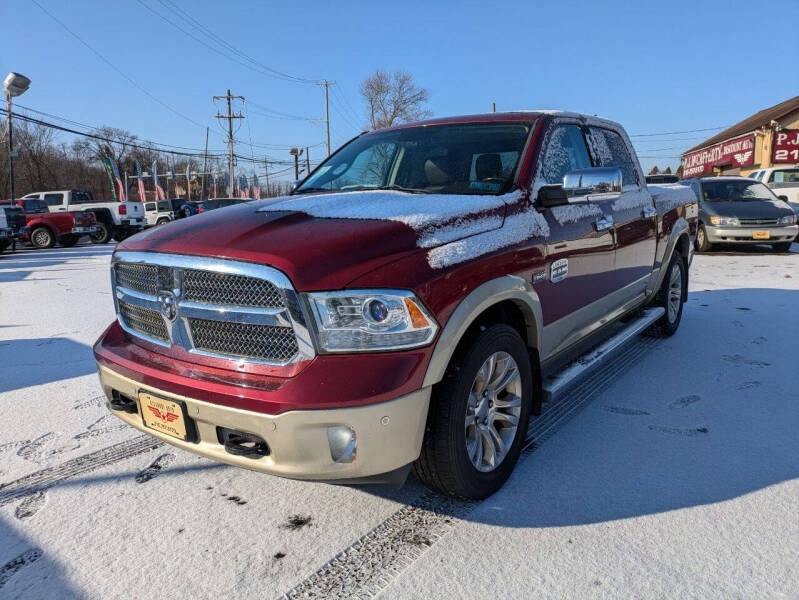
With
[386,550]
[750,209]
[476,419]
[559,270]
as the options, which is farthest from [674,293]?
[750,209]

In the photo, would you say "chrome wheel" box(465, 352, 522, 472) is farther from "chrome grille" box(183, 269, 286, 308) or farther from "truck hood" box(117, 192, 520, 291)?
"chrome grille" box(183, 269, 286, 308)

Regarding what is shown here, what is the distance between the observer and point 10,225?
50.2 feet

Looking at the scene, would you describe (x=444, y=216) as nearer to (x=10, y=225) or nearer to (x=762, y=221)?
(x=762, y=221)

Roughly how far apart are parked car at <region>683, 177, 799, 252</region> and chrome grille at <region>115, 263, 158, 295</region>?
435 inches

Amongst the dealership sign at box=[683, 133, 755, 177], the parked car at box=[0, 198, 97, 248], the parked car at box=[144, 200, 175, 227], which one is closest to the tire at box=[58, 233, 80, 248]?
the parked car at box=[0, 198, 97, 248]

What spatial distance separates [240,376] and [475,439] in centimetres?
104

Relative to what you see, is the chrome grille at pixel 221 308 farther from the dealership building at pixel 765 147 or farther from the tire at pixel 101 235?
the dealership building at pixel 765 147

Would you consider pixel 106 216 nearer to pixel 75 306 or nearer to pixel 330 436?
pixel 75 306

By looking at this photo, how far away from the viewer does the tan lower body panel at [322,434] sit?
1.93m

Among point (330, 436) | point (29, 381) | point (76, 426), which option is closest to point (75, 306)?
point (29, 381)

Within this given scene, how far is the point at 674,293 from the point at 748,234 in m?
7.35

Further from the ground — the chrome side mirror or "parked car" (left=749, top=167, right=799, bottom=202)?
"parked car" (left=749, top=167, right=799, bottom=202)

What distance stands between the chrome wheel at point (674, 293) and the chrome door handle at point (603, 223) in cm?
187

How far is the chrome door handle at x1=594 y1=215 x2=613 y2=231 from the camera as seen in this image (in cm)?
337
